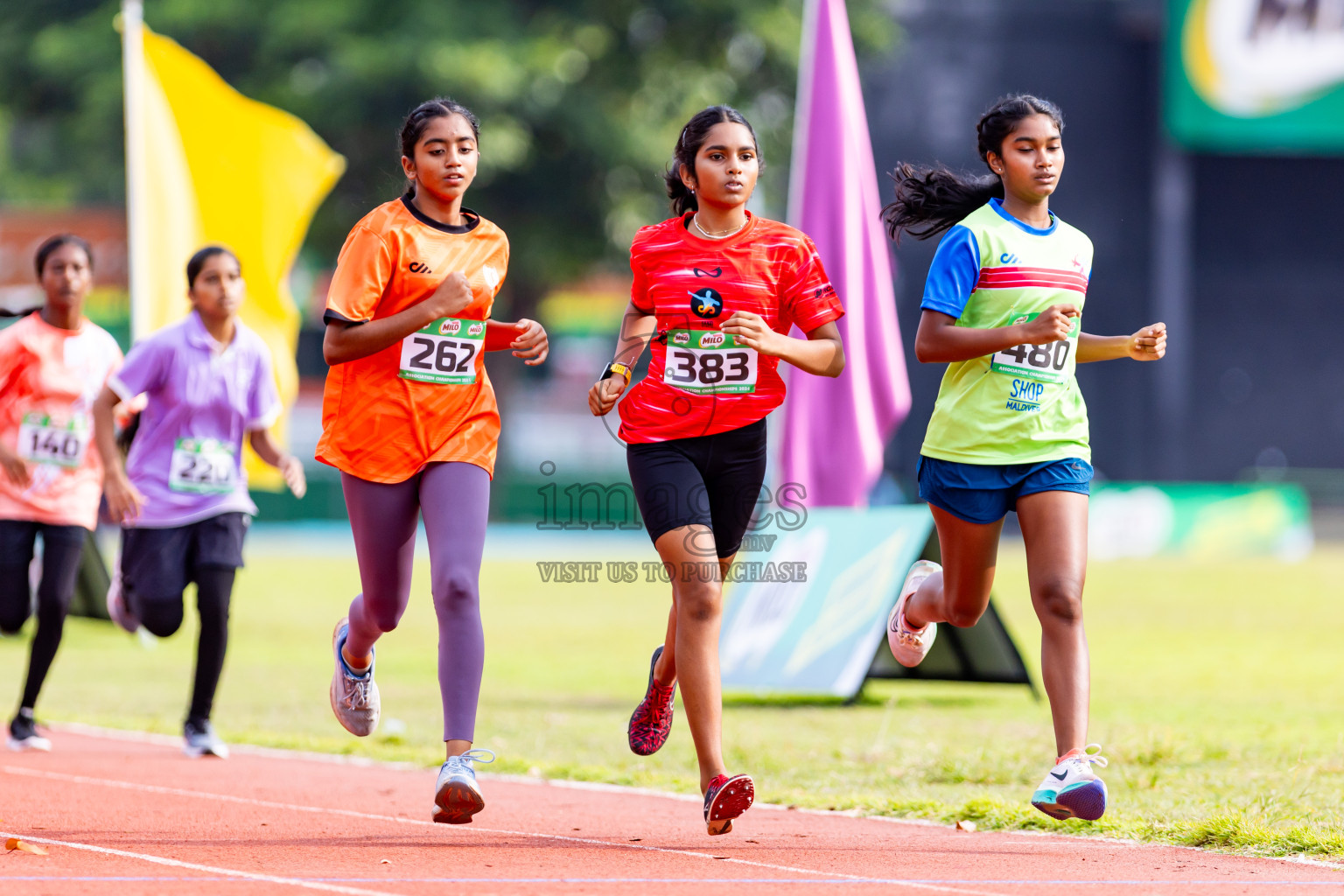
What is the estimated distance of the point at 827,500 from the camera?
1050 centimetres

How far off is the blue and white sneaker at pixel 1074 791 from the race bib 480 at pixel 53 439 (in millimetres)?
5024

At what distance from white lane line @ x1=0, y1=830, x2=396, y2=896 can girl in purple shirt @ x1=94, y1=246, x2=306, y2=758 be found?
2.23 metres

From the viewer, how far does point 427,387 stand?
224 inches

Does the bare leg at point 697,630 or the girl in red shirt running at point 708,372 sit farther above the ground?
the girl in red shirt running at point 708,372

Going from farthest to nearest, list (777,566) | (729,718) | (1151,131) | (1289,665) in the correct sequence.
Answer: (1151,131), (1289,665), (777,566), (729,718)

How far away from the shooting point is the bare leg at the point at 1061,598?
17.7 ft

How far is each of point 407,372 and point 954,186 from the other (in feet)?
6.46

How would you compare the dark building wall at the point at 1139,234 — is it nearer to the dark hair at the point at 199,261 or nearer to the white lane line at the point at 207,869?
the dark hair at the point at 199,261

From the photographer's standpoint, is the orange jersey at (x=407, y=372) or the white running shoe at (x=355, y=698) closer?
the orange jersey at (x=407, y=372)

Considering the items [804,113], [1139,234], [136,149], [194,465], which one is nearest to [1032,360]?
[194,465]

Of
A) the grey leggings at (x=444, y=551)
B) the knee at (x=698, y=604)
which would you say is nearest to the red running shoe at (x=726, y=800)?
Result: the knee at (x=698, y=604)

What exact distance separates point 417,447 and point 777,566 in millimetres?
5004

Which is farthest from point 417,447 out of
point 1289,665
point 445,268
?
point 1289,665

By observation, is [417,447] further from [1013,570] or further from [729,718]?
[1013,570]
